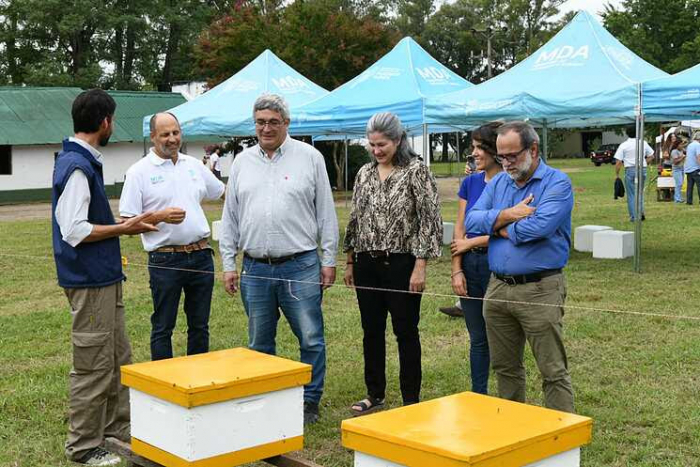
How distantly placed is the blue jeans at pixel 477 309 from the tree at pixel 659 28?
53.2 meters

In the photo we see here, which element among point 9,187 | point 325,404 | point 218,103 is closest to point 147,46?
point 9,187

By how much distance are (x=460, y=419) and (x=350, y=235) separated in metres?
2.30

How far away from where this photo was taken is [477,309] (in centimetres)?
566

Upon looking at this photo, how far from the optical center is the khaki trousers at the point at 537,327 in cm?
478

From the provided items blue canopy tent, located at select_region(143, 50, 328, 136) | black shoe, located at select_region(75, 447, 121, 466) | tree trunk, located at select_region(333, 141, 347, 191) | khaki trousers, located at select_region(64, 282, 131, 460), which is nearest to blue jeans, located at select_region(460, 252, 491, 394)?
khaki trousers, located at select_region(64, 282, 131, 460)

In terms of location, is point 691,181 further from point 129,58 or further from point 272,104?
point 129,58

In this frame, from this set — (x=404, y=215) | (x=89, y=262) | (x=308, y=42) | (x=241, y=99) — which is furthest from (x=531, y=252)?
(x=308, y=42)

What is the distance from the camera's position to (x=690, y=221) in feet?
59.4

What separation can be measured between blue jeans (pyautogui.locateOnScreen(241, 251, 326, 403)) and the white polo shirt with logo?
41 cm

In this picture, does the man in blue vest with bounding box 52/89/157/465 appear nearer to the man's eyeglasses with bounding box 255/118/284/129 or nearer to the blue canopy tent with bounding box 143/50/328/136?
the man's eyeglasses with bounding box 255/118/284/129

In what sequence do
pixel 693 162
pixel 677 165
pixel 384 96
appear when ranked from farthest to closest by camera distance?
pixel 677 165 < pixel 693 162 < pixel 384 96

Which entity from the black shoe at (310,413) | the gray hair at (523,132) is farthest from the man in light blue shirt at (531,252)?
the black shoe at (310,413)

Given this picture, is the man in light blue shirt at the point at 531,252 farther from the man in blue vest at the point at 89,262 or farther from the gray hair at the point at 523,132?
the man in blue vest at the point at 89,262

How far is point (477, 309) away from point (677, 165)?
1976 centimetres
